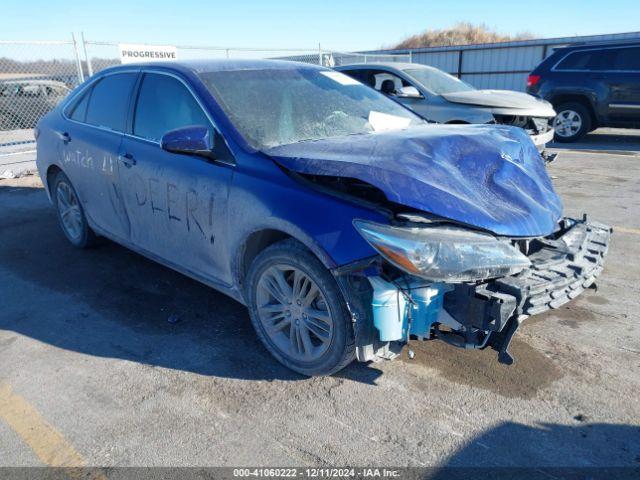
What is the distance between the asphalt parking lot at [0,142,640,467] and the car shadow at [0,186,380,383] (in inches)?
0.6

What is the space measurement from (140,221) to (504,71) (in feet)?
56.6

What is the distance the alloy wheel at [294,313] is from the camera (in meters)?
2.81

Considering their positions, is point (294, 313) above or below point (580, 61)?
below

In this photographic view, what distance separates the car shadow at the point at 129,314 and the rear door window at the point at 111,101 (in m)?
1.28

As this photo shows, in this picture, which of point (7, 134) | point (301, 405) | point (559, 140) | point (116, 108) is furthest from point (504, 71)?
point (301, 405)

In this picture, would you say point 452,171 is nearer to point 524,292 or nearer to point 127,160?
point 524,292

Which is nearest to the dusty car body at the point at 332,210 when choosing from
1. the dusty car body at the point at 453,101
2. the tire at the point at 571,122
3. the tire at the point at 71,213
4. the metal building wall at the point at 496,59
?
the tire at the point at 71,213

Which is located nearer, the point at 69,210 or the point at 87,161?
the point at 87,161

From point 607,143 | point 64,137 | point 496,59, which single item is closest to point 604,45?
point 607,143

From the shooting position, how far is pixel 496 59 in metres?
18.4

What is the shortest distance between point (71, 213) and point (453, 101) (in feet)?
19.2

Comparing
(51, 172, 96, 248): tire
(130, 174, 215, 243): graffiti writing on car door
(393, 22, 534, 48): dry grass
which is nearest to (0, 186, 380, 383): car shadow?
(51, 172, 96, 248): tire

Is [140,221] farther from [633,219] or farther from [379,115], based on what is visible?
[633,219]

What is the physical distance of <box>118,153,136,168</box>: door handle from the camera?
12.6 ft
